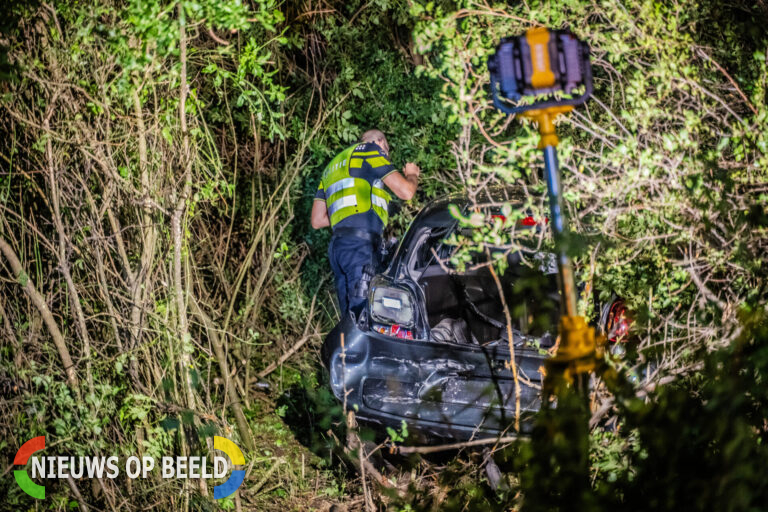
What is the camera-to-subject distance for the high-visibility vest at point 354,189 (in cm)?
510

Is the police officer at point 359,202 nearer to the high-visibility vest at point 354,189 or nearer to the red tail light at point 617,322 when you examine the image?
the high-visibility vest at point 354,189

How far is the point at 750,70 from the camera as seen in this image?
504cm

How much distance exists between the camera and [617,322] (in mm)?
3865

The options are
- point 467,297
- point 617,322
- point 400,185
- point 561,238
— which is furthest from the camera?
point 400,185

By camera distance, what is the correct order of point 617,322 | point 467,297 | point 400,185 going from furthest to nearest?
point 400,185, point 467,297, point 617,322

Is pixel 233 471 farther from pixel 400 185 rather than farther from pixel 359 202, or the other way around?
pixel 400 185

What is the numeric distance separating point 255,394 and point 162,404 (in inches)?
87.4

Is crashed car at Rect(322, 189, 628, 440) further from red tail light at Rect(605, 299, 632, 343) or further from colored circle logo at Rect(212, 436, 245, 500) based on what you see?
colored circle logo at Rect(212, 436, 245, 500)

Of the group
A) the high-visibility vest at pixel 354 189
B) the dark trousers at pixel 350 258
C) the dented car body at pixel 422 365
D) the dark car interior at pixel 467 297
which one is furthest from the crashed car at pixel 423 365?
the high-visibility vest at pixel 354 189

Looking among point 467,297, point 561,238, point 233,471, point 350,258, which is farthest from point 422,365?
point 561,238

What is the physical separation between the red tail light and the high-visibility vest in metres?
1.97

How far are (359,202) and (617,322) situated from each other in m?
2.14

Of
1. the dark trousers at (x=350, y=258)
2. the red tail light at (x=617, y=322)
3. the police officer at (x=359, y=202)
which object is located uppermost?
the police officer at (x=359, y=202)

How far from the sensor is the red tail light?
377 centimetres
